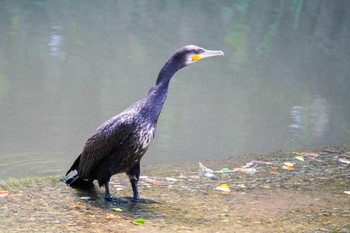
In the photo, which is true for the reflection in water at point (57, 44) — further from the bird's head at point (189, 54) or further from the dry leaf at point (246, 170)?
the bird's head at point (189, 54)

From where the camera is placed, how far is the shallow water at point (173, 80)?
26.9 feet

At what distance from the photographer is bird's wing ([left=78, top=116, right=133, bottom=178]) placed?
16.6 feet

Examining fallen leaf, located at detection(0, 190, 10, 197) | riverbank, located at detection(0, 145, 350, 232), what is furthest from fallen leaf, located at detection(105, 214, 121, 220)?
fallen leaf, located at detection(0, 190, 10, 197)

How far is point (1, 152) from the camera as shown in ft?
24.3

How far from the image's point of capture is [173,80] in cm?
1080

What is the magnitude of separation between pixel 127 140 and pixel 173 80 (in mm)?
5806

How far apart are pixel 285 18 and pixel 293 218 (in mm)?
13214

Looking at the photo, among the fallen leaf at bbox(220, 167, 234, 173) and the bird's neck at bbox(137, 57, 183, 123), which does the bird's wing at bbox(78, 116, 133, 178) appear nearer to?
the bird's neck at bbox(137, 57, 183, 123)

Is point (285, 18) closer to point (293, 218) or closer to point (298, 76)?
point (298, 76)

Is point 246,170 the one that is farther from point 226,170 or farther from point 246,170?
point 226,170

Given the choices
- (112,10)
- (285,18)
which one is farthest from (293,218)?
(285,18)

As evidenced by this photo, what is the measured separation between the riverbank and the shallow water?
136cm

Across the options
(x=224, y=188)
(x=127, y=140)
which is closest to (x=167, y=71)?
(x=127, y=140)

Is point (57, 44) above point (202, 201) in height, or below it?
below
